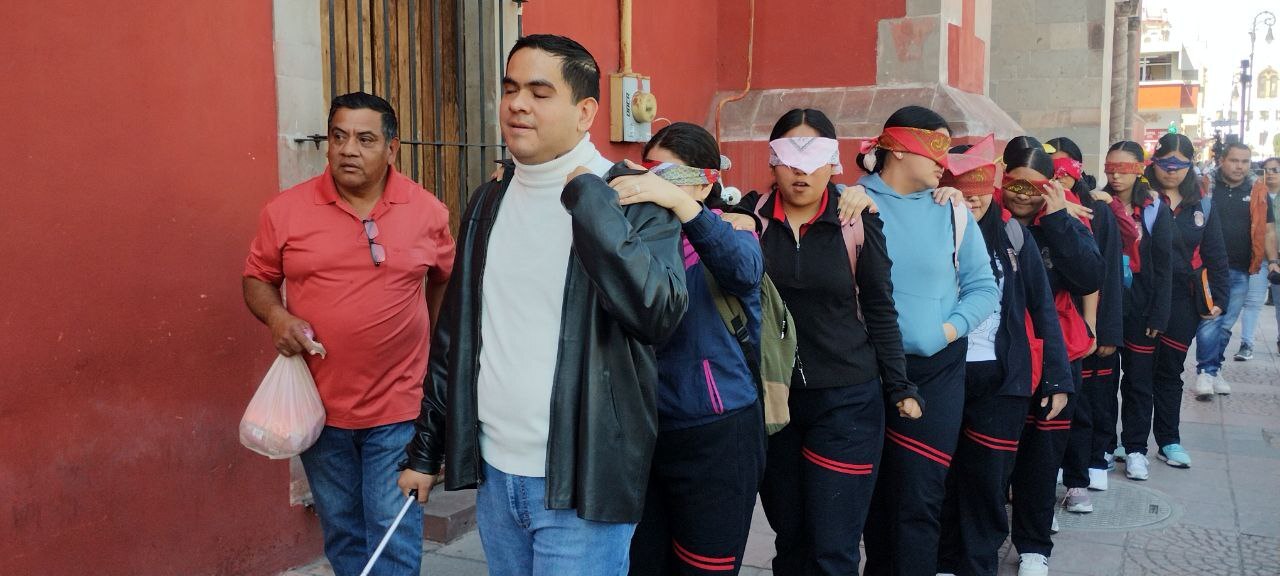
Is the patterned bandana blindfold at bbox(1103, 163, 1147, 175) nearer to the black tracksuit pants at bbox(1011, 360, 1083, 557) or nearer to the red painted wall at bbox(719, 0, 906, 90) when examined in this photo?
the black tracksuit pants at bbox(1011, 360, 1083, 557)

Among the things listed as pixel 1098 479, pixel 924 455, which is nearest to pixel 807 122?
pixel 924 455

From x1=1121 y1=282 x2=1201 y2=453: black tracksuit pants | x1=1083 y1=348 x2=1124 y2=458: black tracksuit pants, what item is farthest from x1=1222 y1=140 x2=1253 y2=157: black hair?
x1=1083 y1=348 x2=1124 y2=458: black tracksuit pants

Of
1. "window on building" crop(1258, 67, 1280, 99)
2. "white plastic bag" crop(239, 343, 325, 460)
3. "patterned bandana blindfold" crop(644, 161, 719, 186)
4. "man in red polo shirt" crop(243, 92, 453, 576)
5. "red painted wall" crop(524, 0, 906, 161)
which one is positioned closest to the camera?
"patterned bandana blindfold" crop(644, 161, 719, 186)

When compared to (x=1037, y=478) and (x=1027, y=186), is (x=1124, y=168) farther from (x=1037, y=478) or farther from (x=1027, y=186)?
(x=1037, y=478)

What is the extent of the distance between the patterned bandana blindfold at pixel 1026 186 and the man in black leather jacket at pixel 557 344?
2.83 metres

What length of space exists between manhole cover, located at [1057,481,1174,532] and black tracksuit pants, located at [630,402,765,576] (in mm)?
3037

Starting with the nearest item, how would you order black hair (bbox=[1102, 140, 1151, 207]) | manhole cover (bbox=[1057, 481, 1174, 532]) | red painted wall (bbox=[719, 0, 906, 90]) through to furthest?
manhole cover (bbox=[1057, 481, 1174, 532]), black hair (bbox=[1102, 140, 1151, 207]), red painted wall (bbox=[719, 0, 906, 90])

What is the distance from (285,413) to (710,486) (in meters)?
1.29

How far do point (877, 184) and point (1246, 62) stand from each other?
3242 cm

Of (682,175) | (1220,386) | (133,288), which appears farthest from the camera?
(1220,386)

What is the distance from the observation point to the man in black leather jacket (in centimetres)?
228

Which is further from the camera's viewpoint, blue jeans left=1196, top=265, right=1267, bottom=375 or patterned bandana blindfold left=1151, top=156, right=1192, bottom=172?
blue jeans left=1196, top=265, right=1267, bottom=375

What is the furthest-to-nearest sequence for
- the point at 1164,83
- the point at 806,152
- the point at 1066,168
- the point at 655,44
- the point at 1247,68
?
1. the point at 1164,83
2. the point at 1247,68
3. the point at 655,44
4. the point at 1066,168
5. the point at 806,152

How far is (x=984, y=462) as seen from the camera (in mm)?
4395
